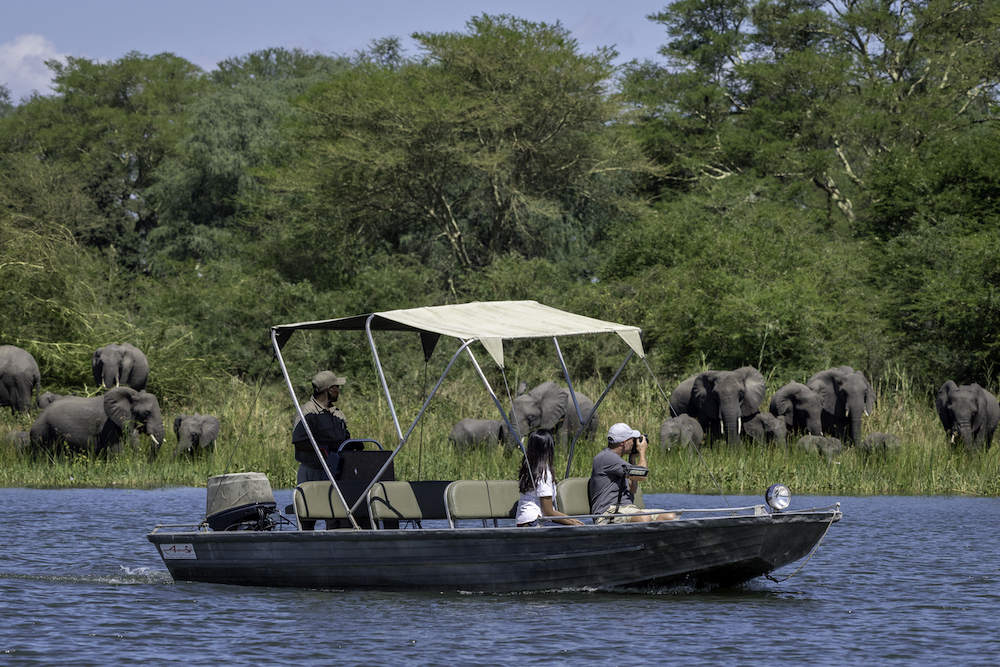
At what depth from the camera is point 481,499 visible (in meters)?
A: 11.2

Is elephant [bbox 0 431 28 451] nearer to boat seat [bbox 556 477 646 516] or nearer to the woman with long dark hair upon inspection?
boat seat [bbox 556 477 646 516]

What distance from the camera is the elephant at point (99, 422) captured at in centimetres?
2184

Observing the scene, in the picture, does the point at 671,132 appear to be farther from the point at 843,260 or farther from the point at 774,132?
the point at 843,260

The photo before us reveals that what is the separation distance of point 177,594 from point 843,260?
22000 millimetres

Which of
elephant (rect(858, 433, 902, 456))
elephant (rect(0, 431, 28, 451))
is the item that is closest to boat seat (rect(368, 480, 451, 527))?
elephant (rect(858, 433, 902, 456))

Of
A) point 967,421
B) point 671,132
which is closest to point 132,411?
point 967,421

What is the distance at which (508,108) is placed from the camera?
3419 cm

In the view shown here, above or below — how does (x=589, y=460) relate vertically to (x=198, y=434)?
below

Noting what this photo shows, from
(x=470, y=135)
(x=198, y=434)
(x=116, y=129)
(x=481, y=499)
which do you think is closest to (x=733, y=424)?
(x=198, y=434)

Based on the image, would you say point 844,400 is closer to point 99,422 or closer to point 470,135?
point 99,422

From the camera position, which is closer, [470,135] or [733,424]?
[733,424]

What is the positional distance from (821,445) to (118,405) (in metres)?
11.7

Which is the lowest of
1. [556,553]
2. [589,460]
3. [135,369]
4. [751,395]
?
[556,553]

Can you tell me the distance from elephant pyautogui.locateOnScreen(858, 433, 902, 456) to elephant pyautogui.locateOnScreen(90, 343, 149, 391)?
12677mm
